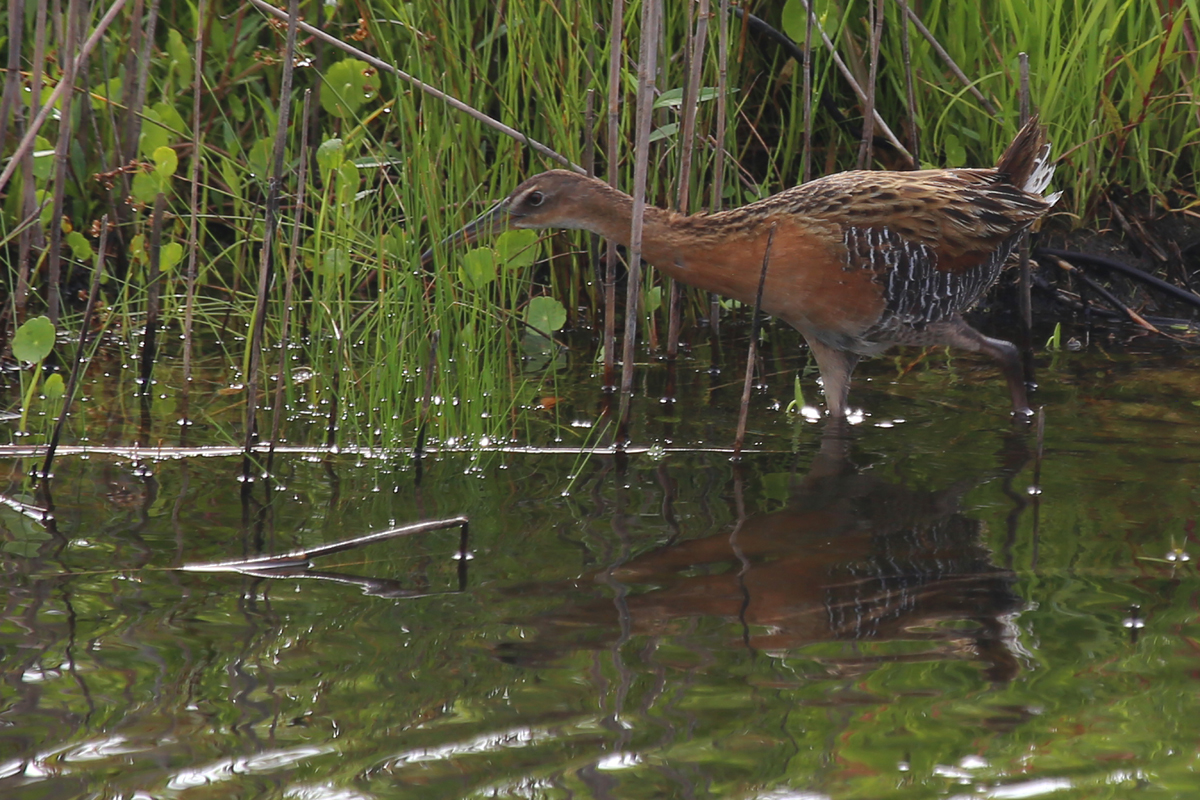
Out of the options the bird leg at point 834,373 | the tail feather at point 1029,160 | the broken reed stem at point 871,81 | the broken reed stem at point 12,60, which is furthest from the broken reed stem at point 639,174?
the broken reed stem at point 12,60

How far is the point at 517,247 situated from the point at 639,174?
606 mm

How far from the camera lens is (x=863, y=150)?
5.00m

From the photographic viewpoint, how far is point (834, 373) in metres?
4.61

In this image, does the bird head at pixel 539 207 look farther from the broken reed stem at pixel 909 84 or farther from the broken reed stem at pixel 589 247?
the broken reed stem at pixel 909 84

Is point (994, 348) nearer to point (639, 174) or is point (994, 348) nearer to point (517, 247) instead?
point (639, 174)

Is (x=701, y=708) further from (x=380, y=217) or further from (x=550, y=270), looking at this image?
(x=550, y=270)

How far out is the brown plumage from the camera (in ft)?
14.2

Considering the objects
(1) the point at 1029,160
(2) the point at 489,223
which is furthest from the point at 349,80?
(1) the point at 1029,160

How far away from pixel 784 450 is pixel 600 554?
107 centimetres

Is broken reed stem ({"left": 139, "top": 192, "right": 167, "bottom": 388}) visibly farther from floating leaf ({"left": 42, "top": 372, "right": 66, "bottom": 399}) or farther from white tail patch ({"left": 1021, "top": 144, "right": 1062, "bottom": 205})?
white tail patch ({"left": 1021, "top": 144, "right": 1062, "bottom": 205})

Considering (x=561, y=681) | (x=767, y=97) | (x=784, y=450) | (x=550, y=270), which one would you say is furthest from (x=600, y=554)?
(x=767, y=97)

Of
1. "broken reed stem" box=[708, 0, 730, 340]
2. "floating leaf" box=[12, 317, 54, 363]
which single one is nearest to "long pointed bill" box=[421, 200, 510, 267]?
"broken reed stem" box=[708, 0, 730, 340]

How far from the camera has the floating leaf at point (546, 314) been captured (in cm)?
483

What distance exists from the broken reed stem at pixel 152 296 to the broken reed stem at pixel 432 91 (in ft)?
2.27
